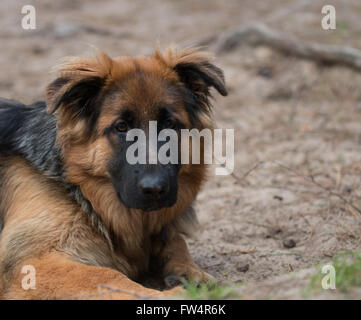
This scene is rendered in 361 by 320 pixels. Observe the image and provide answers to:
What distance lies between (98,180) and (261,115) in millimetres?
5539

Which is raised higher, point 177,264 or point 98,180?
point 98,180

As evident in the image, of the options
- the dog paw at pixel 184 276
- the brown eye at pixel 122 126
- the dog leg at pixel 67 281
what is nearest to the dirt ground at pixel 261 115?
the dog paw at pixel 184 276

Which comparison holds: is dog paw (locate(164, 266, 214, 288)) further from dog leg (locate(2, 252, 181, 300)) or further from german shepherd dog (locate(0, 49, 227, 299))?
dog leg (locate(2, 252, 181, 300))

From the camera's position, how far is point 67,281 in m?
4.39

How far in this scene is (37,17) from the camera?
50.3 feet

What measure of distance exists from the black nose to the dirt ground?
107cm

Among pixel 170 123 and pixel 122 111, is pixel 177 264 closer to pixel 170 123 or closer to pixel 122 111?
pixel 170 123

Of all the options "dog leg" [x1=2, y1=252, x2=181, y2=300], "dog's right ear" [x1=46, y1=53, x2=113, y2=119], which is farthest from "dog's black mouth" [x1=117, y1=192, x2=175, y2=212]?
"dog's right ear" [x1=46, y1=53, x2=113, y2=119]

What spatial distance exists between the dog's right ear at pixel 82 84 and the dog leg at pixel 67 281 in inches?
53.5

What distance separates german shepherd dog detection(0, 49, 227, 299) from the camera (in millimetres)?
4543

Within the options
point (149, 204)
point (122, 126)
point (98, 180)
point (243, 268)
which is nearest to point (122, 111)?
point (122, 126)

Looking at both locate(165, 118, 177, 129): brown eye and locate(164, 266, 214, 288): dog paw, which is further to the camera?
locate(164, 266, 214, 288): dog paw

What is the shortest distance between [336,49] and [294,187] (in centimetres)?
432
